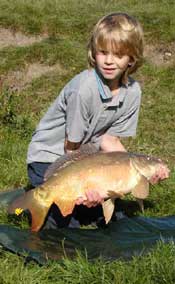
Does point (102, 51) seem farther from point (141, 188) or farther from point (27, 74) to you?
point (27, 74)

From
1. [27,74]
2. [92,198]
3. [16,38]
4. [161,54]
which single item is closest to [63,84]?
[27,74]

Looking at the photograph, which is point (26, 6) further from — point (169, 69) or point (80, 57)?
point (169, 69)

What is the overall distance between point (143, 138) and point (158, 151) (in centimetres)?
44

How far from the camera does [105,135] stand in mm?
4488

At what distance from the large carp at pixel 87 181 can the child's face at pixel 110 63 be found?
57cm

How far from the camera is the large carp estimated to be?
150 inches

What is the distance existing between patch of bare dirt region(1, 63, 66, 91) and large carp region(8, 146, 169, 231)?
4.41 metres

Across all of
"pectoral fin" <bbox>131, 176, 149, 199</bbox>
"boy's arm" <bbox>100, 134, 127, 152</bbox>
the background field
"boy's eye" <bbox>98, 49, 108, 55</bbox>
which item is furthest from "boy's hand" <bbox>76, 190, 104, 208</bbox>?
"boy's eye" <bbox>98, 49, 108, 55</bbox>

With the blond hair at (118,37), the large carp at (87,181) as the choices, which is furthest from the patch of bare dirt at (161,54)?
the large carp at (87,181)

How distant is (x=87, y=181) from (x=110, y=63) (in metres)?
0.80

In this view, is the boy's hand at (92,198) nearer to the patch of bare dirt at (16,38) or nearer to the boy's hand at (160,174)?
the boy's hand at (160,174)

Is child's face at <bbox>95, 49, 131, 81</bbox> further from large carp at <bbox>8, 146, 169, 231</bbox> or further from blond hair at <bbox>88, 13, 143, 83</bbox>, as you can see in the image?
large carp at <bbox>8, 146, 169, 231</bbox>

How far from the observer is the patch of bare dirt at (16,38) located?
9.51 m

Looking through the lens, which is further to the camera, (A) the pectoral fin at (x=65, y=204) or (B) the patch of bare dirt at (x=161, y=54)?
(B) the patch of bare dirt at (x=161, y=54)
